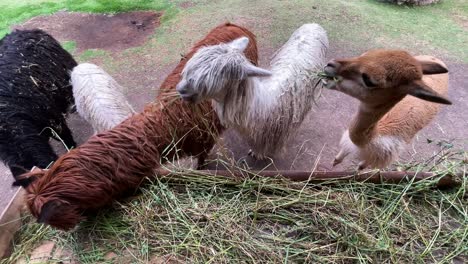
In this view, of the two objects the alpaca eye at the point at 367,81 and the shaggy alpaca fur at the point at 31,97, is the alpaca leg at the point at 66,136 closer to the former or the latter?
the shaggy alpaca fur at the point at 31,97

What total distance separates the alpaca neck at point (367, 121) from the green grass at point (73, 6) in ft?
18.0

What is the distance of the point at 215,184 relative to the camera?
2301 millimetres

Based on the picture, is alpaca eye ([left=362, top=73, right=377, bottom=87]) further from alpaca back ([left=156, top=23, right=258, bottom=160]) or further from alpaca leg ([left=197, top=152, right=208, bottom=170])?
alpaca leg ([left=197, top=152, right=208, bottom=170])

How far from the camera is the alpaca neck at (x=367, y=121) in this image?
2459mm

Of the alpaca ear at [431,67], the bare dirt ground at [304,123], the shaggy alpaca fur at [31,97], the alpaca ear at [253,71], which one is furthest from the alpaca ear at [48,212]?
the alpaca ear at [431,67]

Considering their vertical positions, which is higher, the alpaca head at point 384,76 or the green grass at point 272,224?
the alpaca head at point 384,76

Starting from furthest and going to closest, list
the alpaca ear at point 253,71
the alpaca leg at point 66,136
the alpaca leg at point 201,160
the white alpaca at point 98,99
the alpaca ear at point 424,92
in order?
the alpaca leg at point 66,136, the white alpaca at point 98,99, the alpaca leg at point 201,160, the alpaca ear at point 253,71, the alpaca ear at point 424,92

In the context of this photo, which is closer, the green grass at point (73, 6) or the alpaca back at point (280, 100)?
the alpaca back at point (280, 100)

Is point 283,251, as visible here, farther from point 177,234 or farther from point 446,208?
point 446,208

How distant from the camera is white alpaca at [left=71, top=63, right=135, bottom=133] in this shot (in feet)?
12.1

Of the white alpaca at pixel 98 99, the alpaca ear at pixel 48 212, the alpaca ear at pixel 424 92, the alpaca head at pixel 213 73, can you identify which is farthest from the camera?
the white alpaca at pixel 98 99

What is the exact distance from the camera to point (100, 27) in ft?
22.6

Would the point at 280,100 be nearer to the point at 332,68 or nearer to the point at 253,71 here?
the point at 253,71

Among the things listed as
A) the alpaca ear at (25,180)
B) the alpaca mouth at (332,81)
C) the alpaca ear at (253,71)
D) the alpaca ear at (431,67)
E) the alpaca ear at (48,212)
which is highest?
the alpaca ear at (431,67)
